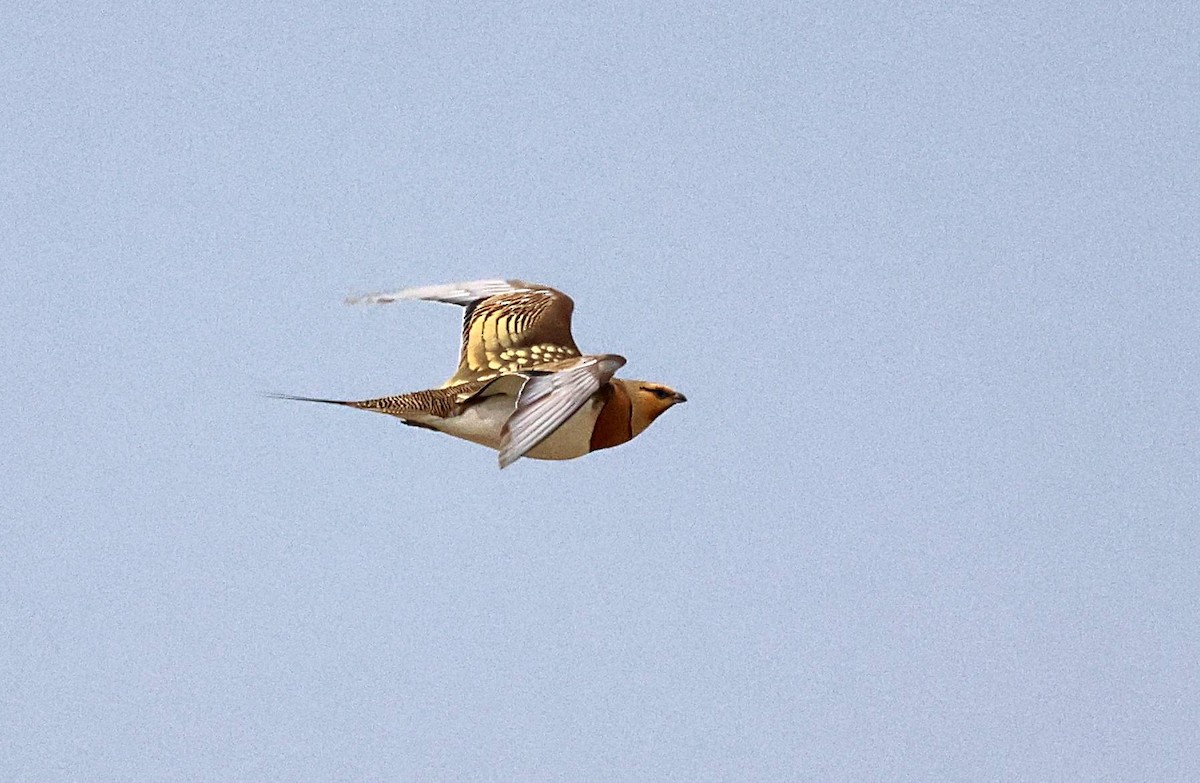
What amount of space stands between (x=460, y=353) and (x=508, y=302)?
33.0 inches

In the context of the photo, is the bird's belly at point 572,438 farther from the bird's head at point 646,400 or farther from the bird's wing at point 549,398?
the bird's wing at point 549,398

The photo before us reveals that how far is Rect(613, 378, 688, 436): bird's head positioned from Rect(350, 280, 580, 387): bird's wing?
598 mm

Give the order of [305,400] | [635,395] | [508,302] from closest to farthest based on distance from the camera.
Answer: [305,400] < [635,395] < [508,302]

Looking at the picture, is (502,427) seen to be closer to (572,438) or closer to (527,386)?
(572,438)

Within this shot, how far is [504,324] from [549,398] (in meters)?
3.24

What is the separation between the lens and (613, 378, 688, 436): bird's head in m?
14.3

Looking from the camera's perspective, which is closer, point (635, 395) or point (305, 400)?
point (305, 400)

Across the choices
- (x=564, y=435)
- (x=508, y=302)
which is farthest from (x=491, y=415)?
(x=508, y=302)

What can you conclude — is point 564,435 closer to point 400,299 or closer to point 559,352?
point 559,352

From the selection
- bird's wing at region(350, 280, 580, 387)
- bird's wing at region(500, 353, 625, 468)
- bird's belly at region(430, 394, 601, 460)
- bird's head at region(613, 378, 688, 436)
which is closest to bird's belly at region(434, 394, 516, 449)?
bird's belly at region(430, 394, 601, 460)

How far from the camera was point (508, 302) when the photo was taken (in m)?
15.3

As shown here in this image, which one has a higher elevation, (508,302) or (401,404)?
(508,302)

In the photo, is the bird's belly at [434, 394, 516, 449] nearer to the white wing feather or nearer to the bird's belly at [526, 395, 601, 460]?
the bird's belly at [526, 395, 601, 460]

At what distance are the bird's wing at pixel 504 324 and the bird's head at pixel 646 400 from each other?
598mm
